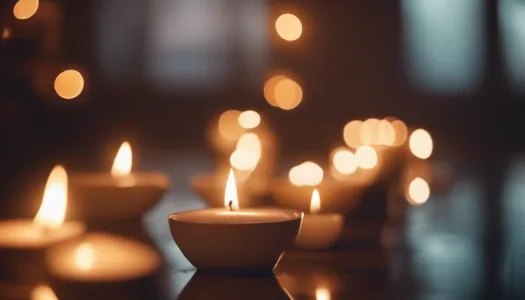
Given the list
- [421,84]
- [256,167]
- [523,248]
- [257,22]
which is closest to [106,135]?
[257,22]

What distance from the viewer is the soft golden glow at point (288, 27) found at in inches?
185

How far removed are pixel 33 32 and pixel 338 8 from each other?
9.58 ft

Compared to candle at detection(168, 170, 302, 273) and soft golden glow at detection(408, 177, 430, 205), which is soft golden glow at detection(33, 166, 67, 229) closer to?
candle at detection(168, 170, 302, 273)

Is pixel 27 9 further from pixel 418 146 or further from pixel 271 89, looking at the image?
pixel 271 89

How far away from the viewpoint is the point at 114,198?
2.86 ft

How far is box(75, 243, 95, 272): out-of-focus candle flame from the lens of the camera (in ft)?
2.02

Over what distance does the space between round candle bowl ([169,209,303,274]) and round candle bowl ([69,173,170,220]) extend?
288 millimetres

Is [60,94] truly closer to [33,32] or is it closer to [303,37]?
[303,37]

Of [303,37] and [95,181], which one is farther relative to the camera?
[303,37]

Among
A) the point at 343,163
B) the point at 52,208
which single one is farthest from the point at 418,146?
the point at 52,208

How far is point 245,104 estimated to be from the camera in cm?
453

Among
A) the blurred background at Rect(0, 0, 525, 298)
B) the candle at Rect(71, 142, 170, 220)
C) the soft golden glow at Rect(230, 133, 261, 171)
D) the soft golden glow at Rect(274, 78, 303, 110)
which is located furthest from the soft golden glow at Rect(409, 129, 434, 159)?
the soft golden glow at Rect(274, 78, 303, 110)

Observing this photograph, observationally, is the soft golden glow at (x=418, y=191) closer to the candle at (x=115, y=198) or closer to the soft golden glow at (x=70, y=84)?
the candle at (x=115, y=198)

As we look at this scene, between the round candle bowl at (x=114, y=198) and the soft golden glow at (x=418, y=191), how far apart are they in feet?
1.55
